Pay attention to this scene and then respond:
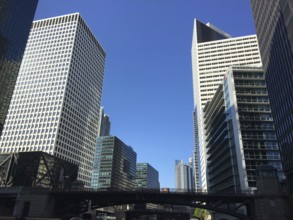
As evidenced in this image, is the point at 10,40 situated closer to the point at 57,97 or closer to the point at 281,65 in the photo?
the point at 57,97

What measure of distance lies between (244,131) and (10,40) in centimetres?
9655

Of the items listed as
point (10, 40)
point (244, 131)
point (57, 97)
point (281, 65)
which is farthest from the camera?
point (57, 97)

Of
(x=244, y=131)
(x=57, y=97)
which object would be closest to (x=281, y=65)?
(x=244, y=131)

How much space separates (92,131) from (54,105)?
40041 mm

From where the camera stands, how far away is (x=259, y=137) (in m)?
93.7

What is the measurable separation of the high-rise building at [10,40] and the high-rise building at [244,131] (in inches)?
3414

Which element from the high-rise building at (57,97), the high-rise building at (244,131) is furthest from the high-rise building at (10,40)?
the high-rise building at (244,131)

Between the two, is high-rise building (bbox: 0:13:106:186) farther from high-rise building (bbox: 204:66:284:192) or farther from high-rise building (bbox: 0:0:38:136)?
high-rise building (bbox: 204:66:284:192)

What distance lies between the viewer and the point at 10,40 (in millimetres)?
115500

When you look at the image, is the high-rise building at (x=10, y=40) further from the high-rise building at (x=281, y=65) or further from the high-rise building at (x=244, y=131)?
the high-rise building at (x=281, y=65)

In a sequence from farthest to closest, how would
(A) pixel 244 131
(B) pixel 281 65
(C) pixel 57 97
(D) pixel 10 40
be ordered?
1. (C) pixel 57 97
2. (D) pixel 10 40
3. (A) pixel 244 131
4. (B) pixel 281 65

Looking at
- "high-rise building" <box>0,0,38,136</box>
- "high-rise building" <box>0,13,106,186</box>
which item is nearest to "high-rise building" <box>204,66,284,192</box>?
"high-rise building" <box>0,13,106,186</box>

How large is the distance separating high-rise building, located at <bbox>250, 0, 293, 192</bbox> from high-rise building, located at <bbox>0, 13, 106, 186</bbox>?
340 feet

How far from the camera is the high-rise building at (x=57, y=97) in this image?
488ft
